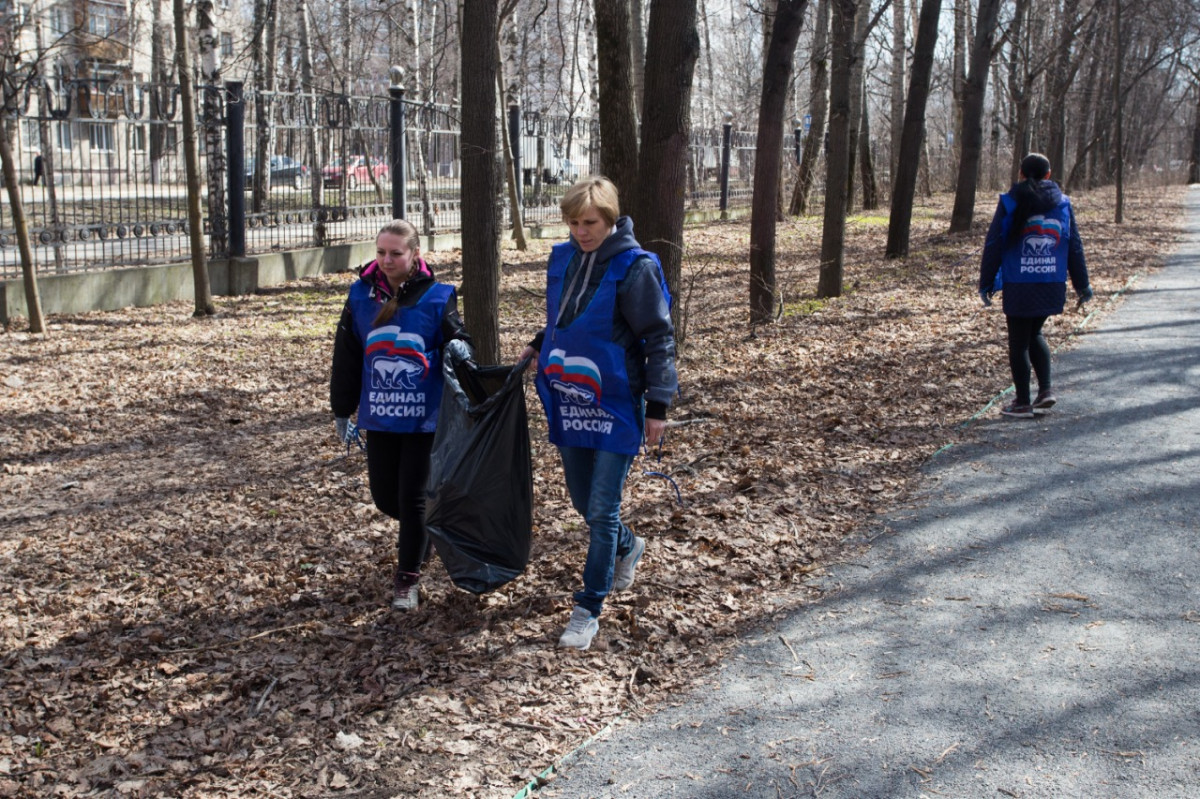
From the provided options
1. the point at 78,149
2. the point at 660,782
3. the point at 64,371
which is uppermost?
the point at 78,149

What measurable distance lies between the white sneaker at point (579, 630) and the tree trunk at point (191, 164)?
8790 mm

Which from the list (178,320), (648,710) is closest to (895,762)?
(648,710)

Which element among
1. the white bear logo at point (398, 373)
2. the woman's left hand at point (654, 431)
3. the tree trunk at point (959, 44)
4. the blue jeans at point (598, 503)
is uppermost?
the tree trunk at point (959, 44)

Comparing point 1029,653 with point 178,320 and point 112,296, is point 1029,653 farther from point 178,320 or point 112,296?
point 112,296

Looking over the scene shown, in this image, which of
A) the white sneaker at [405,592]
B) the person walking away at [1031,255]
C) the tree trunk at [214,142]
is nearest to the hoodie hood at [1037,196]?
the person walking away at [1031,255]

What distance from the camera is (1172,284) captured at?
14984mm

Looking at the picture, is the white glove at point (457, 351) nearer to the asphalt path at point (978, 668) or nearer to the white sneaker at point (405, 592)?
the white sneaker at point (405, 592)

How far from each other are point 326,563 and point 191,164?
25.6ft

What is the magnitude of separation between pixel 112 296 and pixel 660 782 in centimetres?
1081

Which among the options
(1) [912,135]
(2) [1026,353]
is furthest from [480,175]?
(1) [912,135]

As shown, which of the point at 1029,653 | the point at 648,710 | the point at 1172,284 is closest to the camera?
the point at 648,710

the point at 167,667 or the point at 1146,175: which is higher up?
the point at 1146,175

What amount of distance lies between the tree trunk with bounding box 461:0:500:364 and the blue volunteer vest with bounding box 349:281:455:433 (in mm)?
2586

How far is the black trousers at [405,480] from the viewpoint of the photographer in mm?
4449
